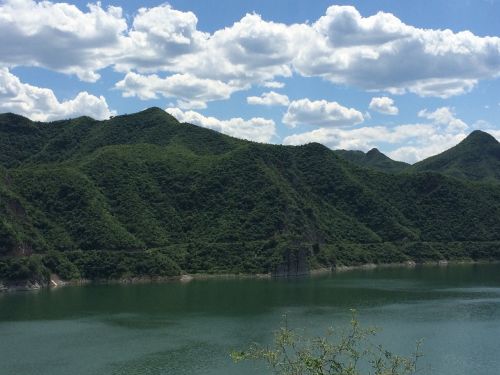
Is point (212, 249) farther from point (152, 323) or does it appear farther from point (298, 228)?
point (152, 323)

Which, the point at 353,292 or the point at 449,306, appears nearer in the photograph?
the point at 449,306

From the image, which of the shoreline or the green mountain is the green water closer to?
the shoreline

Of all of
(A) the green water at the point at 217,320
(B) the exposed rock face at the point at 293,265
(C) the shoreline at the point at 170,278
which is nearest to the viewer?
(A) the green water at the point at 217,320

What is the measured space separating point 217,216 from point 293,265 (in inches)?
978

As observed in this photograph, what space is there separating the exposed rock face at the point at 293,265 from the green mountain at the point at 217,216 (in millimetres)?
441

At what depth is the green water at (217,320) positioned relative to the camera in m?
60.7

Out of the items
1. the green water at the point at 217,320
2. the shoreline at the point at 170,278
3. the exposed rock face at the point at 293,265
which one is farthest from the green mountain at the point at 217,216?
the green water at the point at 217,320

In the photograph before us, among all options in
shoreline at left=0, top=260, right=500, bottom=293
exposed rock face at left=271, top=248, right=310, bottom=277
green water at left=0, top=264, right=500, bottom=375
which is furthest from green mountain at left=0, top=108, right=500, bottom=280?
green water at left=0, top=264, right=500, bottom=375

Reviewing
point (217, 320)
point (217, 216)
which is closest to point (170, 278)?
point (217, 216)

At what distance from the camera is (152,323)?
8188 centimetres

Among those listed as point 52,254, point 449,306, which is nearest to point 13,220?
point 52,254

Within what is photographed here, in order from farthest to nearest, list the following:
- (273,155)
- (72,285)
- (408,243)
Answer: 1. (273,155)
2. (408,243)
3. (72,285)

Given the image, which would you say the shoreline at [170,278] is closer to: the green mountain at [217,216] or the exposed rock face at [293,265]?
the exposed rock face at [293,265]

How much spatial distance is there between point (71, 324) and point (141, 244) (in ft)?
174
